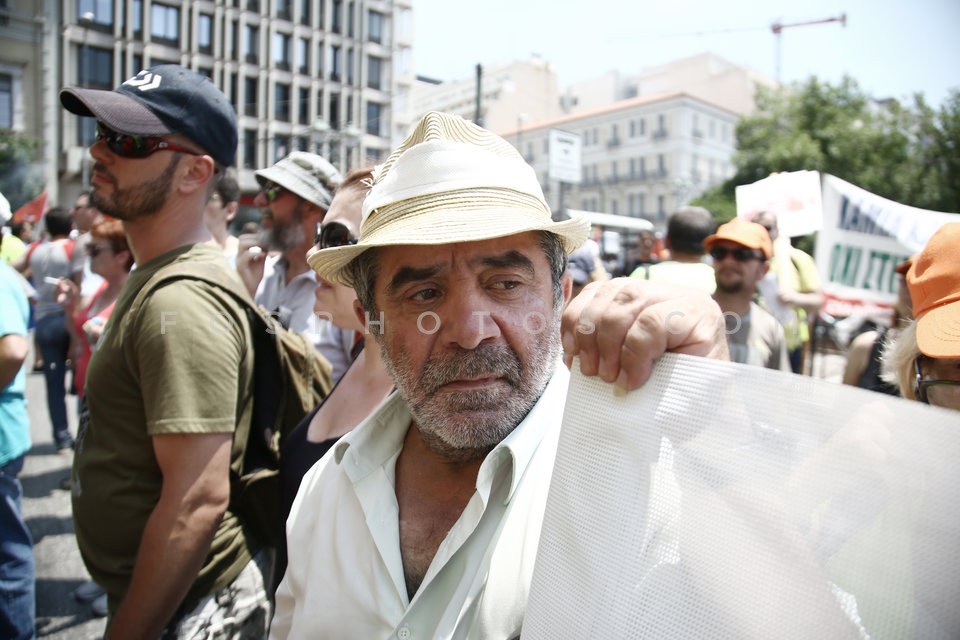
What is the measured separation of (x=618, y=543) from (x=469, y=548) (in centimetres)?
45

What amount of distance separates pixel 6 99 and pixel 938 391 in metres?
25.0

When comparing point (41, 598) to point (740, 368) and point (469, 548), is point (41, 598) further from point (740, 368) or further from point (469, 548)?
point (740, 368)

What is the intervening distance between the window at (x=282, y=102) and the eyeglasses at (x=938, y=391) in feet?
97.5

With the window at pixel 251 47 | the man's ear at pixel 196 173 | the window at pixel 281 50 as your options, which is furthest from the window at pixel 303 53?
the man's ear at pixel 196 173

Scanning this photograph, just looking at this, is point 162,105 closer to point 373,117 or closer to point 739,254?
point 739,254

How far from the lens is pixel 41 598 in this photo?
3521mm

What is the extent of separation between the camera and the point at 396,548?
127 centimetres

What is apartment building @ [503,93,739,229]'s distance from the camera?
61125 mm

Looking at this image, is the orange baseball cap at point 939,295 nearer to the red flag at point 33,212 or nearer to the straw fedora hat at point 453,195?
the straw fedora hat at point 453,195

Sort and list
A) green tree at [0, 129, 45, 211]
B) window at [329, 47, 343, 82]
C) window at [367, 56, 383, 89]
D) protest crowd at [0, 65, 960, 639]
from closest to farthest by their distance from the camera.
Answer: protest crowd at [0, 65, 960, 639]
green tree at [0, 129, 45, 211]
window at [329, 47, 343, 82]
window at [367, 56, 383, 89]

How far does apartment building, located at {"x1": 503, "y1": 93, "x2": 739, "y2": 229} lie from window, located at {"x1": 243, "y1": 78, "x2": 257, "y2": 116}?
33694mm

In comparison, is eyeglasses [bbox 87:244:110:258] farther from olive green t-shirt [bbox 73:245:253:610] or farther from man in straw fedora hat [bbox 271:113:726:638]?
man in straw fedora hat [bbox 271:113:726:638]

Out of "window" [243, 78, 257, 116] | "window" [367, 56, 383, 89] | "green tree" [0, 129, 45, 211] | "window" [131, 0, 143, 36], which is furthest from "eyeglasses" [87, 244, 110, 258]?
"window" [367, 56, 383, 89]

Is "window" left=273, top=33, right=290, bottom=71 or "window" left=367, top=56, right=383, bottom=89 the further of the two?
"window" left=367, top=56, right=383, bottom=89
